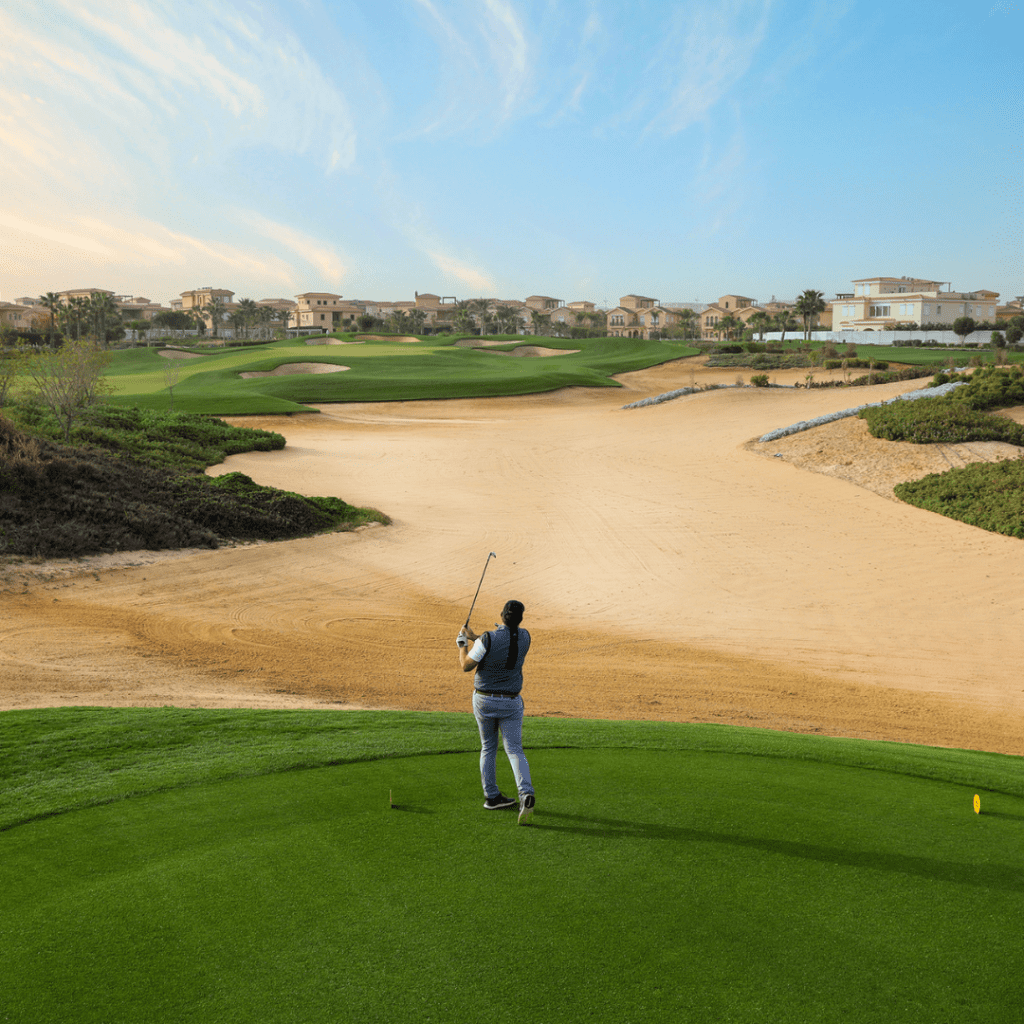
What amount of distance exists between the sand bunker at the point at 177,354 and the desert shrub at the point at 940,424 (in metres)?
72.8

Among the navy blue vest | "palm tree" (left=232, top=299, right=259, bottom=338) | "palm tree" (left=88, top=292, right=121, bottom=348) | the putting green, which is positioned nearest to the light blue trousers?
the navy blue vest

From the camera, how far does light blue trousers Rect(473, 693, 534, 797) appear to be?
6569 millimetres

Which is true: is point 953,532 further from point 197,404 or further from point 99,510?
point 197,404

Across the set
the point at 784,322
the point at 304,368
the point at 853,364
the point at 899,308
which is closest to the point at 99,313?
the point at 304,368

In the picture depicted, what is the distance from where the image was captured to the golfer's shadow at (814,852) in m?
5.44

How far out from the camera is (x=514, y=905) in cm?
498

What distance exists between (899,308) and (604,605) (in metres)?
116

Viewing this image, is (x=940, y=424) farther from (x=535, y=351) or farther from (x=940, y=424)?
(x=535, y=351)

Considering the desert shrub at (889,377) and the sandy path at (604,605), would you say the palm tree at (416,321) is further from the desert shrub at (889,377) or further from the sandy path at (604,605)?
the sandy path at (604,605)

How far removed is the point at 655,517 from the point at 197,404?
3202cm

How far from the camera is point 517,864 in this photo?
18.0ft

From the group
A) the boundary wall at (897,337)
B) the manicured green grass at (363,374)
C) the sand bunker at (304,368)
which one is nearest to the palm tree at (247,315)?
the manicured green grass at (363,374)

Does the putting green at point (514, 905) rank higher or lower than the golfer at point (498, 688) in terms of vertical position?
lower

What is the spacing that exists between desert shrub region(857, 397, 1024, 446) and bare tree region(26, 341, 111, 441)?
90.9 feet
